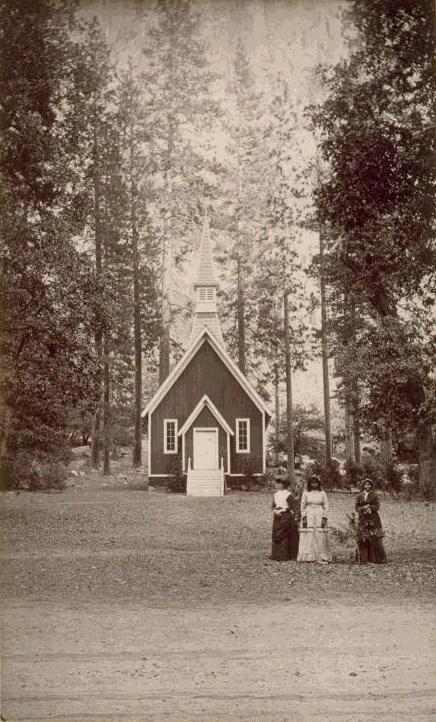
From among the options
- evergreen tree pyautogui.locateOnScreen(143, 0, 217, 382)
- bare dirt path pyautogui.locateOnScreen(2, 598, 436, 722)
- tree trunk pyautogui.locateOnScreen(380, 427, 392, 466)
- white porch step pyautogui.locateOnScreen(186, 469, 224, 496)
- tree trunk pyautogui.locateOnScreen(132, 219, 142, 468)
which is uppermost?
evergreen tree pyautogui.locateOnScreen(143, 0, 217, 382)

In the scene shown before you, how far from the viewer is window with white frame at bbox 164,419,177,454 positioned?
6.41 metres

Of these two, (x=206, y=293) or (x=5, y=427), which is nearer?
(x=5, y=427)

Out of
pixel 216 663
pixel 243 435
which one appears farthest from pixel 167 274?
pixel 216 663

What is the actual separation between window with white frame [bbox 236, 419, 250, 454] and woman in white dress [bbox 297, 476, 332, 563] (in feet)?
2.47

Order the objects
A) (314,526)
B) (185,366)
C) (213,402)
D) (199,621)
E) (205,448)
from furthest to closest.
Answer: (213,402), (205,448), (185,366), (314,526), (199,621)

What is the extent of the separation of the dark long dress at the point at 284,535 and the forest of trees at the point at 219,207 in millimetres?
460

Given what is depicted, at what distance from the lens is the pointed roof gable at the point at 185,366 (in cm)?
583

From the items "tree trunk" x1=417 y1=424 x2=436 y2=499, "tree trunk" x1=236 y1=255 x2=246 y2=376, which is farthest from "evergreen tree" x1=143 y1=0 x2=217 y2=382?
"tree trunk" x1=417 y1=424 x2=436 y2=499

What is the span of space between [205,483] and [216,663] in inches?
105

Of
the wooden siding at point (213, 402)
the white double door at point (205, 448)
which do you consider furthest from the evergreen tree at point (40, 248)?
the white double door at point (205, 448)

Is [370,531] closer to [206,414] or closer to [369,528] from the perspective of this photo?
[369,528]

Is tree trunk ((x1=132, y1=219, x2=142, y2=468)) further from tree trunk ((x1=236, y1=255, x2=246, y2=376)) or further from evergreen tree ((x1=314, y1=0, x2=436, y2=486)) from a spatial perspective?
evergreen tree ((x1=314, y1=0, x2=436, y2=486))

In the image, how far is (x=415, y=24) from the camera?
521 cm

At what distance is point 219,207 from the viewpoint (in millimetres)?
5633
